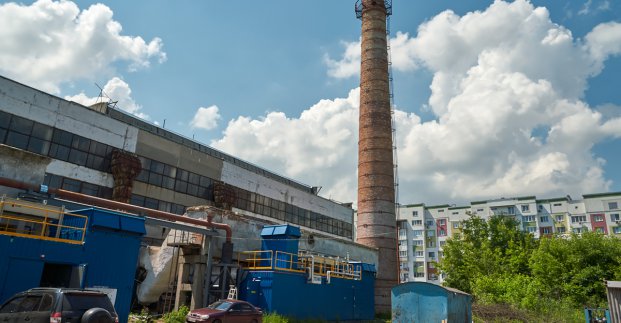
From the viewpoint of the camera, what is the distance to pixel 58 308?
8.25 meters

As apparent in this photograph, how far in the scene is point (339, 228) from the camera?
4425cm

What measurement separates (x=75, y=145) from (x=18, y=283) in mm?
12658

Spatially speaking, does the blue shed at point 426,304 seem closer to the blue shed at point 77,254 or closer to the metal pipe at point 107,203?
the metal pipe at point 107,203

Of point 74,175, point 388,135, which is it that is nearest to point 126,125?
point 74,175

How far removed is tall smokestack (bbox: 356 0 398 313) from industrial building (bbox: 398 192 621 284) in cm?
3689

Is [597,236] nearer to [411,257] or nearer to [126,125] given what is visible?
[126,125]

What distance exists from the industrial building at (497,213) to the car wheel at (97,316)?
64584 millimetres

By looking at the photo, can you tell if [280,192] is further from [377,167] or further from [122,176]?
[122,176]

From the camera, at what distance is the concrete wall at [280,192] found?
110 ft

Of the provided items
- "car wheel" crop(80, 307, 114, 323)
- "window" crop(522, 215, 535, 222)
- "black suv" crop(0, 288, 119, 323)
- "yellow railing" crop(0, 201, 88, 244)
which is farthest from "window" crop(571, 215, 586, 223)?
"car wheel" crop(80, 307, 114, 323)

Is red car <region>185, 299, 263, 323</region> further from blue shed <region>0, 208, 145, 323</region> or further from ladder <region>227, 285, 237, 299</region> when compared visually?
ladder <region>227, 285, 237, 299</region>

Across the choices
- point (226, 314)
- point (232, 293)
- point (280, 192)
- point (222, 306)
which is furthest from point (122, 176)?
point (280, 192)

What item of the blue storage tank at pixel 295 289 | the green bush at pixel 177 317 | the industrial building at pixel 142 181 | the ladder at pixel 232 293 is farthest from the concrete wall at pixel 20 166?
the blue storage tank at pixel 295 289

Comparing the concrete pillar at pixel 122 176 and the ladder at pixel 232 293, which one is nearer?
the ladder at pixel 232 293
